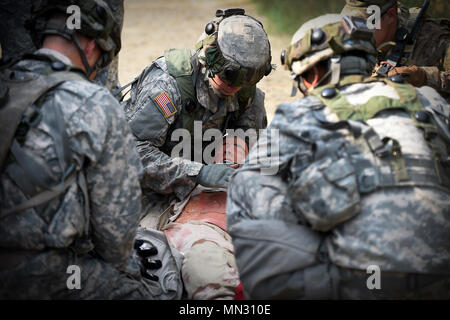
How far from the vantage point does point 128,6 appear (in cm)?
1445

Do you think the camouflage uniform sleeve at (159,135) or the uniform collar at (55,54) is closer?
the uniform collar at (55,54)

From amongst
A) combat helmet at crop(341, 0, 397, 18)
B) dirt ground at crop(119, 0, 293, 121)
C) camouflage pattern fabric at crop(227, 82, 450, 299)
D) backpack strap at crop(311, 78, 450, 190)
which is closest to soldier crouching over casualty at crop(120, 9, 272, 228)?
combat helmet at crop(341, 0, 397, 18)

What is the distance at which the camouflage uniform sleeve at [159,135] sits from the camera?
3.80m

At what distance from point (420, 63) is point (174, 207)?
279 cm

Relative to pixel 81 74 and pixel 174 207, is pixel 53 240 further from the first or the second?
pixel 174 207

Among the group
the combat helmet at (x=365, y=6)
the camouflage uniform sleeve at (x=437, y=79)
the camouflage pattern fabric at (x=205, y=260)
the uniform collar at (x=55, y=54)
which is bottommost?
the camouflage pattern fabric at (x=205, y=260)

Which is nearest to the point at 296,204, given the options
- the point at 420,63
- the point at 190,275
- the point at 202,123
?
the point at 190,275

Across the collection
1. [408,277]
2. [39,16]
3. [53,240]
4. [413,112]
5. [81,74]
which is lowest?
[408,277]

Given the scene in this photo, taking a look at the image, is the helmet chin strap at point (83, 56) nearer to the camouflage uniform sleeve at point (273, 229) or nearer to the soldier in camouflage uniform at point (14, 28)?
the camouflage uniform sleeve at point (273, 229)

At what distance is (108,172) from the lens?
249cm

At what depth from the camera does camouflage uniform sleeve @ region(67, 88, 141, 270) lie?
2.39 meters

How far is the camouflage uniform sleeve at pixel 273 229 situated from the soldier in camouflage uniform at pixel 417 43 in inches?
84.7

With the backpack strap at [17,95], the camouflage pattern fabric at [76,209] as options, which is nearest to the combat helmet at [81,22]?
the camouflage pattern fabric at [76,209]

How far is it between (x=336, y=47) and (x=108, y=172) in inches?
53.8
